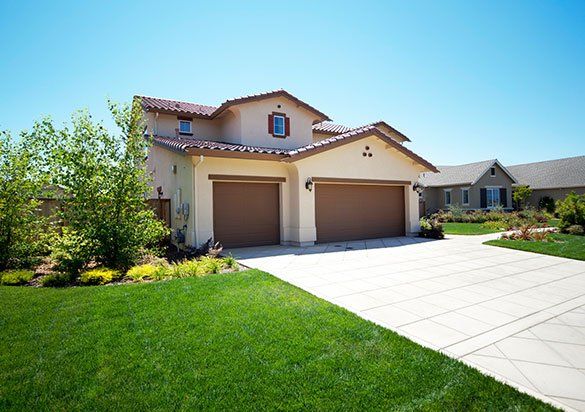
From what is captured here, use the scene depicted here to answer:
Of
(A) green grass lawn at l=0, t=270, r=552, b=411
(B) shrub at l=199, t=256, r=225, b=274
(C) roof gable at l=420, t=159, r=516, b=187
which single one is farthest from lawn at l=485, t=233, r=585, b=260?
(C) roof gable at l=420, t=159, r=516, b=187

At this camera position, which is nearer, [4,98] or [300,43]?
[4,98]

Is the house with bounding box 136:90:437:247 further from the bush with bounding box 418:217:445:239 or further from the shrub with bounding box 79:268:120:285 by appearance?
the shrub with bounding box 79:268:120:285

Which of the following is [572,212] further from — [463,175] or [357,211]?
[463,175]

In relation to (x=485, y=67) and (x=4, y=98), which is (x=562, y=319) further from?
(x=4, y=98)

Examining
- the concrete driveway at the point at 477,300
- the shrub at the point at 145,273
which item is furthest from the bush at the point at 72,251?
the concrete driveway at the point at 477,300

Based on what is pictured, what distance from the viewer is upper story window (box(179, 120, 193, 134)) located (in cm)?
1555

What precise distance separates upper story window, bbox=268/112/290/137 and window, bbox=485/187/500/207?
22.9 m

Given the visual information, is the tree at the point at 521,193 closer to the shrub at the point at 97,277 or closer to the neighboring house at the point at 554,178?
Result: the neighboring house at the point at 554,178

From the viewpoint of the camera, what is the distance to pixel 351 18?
10.0 metres

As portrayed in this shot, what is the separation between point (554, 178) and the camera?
30.9 meters

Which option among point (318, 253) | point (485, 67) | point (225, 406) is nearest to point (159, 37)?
point (318, 253)

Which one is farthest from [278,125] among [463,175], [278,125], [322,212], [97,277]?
[463,175]

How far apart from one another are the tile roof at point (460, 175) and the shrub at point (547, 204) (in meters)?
6.33

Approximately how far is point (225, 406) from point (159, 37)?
10.3 m
